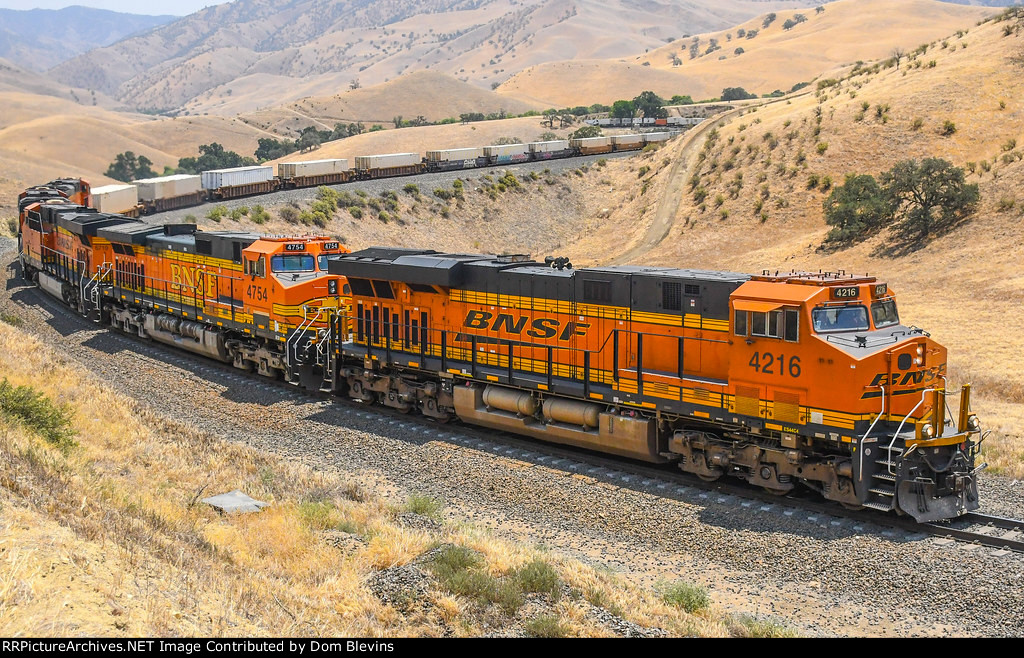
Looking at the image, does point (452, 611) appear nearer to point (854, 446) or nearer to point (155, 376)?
point (854, 446)

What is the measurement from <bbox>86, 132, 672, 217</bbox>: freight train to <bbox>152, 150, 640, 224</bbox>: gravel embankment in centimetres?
129

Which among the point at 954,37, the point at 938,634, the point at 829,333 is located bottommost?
the point at 938,634

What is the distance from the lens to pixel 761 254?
45812 millimetres

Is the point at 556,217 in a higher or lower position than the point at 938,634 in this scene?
higher

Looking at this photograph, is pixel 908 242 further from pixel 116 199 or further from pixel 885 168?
pixel 116 199

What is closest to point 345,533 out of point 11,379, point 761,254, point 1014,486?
point 11,379

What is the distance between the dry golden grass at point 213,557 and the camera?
7.83 m

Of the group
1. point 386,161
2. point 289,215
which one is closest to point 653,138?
point 386,161

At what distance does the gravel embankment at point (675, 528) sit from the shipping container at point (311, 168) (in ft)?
133

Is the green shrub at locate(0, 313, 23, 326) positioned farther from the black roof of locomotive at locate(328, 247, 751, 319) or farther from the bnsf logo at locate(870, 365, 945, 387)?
the bnsf logo at locate(870, 365, 945, 387)

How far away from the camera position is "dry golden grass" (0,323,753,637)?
783cm

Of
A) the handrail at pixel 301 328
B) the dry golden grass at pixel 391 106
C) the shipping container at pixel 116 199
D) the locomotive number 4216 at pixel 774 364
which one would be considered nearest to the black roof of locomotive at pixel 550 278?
the locomotive number 4216 at pixel 774 364

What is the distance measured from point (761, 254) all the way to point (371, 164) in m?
30.1

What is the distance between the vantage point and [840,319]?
14258 mm
